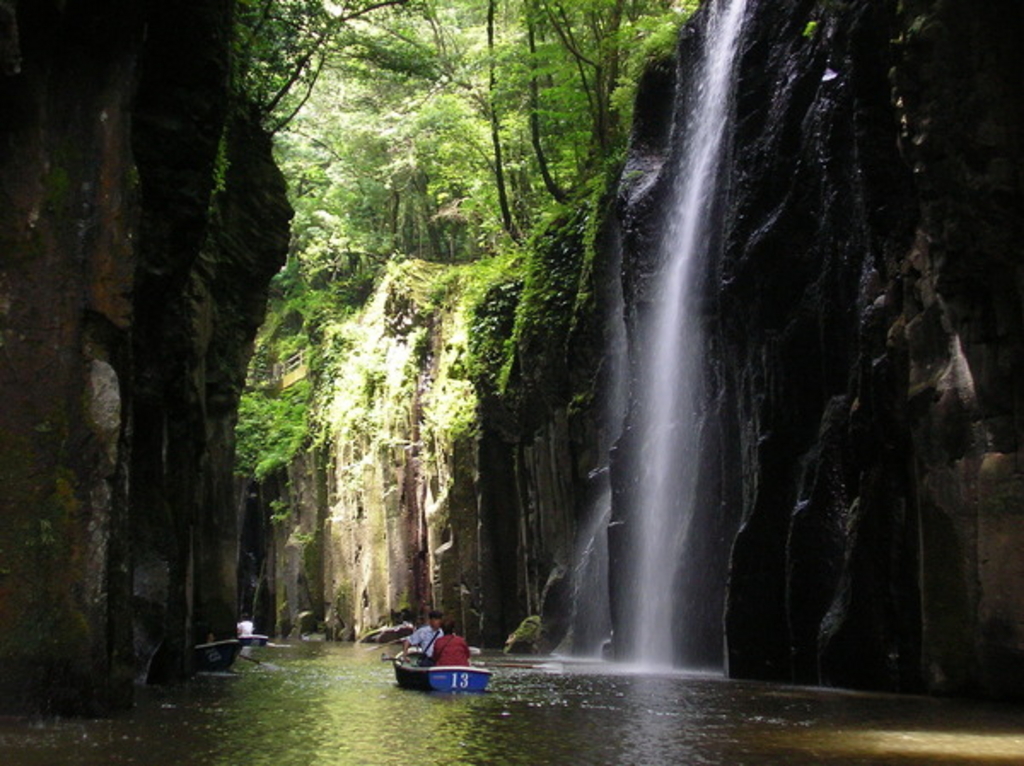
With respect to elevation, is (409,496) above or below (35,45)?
below

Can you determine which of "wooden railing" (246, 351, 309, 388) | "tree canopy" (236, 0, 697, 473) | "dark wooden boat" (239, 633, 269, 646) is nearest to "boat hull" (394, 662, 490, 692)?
"tree canopy" (236, 0, 697, 473)

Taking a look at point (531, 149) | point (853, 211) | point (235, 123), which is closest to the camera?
point (853, 211)

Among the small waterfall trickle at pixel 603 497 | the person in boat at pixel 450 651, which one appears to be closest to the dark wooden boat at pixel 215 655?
the person in boat at pixel 450 651

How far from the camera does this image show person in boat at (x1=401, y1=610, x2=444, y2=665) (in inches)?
631

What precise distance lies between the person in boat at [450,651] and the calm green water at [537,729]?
535 mm

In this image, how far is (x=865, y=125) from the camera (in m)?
14.8

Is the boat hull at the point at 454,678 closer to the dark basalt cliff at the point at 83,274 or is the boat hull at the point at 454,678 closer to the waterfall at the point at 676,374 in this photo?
the dark basalt cliff at the point at 83,274

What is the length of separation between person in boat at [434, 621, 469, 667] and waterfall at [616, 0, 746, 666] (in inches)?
235

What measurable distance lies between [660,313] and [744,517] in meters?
5.67

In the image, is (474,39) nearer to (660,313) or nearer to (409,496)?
(409,496)

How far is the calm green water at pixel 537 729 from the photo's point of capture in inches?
332

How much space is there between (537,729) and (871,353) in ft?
23.4

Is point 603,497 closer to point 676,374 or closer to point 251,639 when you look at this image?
point 676,374

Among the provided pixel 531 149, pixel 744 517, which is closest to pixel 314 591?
pixel 531 149
